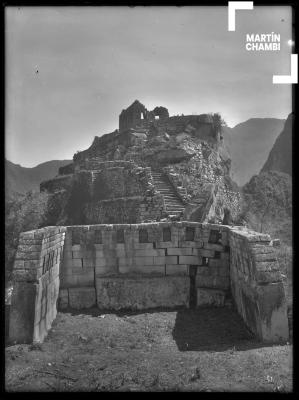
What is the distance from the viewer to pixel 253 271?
269 inches

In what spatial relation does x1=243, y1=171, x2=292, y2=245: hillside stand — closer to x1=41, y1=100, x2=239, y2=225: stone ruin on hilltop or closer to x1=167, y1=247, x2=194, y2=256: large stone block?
x1=41, y1=100, x2=239, y2=225: stone ruin on hilltop

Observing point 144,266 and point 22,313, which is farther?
point 144,266

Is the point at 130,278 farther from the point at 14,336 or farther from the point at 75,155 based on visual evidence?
the point at 75,155

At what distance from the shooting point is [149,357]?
20.2ft

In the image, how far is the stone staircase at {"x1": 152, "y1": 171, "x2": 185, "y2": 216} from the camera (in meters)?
19.2

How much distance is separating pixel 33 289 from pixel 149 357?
2422 millimetres

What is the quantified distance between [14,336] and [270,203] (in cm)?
2310

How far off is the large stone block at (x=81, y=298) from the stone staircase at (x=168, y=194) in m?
10.3

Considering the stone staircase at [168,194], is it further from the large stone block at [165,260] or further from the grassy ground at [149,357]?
the grassy ground at [149,357]

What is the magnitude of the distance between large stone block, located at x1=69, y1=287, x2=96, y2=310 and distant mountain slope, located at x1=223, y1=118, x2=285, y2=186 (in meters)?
51.2

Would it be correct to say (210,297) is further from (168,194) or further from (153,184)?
(153,184)

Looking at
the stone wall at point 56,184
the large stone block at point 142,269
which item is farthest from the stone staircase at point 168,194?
the large stone block at point 142,269

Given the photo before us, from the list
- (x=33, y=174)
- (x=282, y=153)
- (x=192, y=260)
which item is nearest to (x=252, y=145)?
(x=282, y=153)
